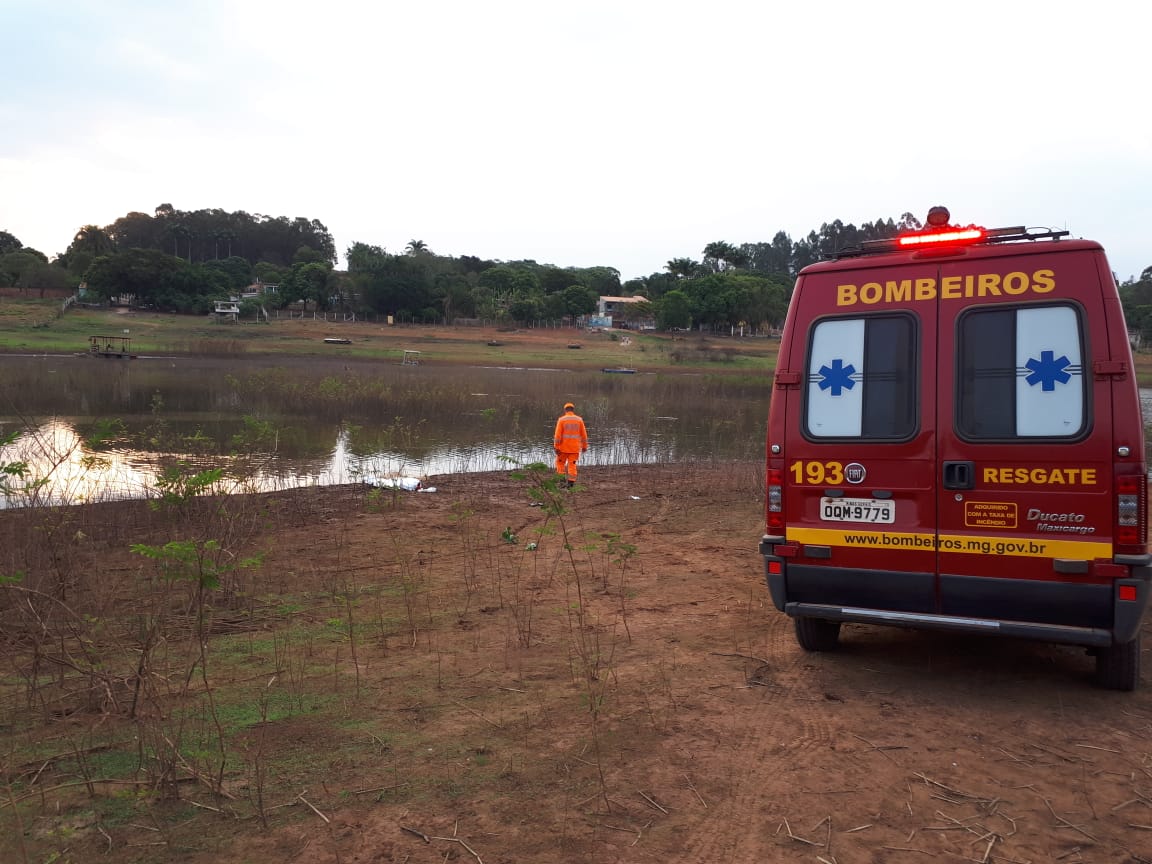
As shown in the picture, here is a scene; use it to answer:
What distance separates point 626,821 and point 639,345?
7087 centimetres

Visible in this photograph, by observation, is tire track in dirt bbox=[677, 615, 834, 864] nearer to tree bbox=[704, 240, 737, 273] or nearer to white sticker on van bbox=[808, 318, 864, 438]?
white sticker on van bbox=[808, 318, 864, 438]

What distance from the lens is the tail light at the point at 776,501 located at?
562 centimetres


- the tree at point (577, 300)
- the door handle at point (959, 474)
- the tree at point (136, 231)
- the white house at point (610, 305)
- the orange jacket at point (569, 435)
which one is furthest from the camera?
the tree at point (136, 231)

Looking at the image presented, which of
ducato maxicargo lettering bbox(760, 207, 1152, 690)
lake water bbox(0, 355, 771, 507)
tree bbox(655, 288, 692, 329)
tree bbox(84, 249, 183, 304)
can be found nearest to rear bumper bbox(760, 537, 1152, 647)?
ducato maxicargo lettering bbox(760, 207, 1152, 690)

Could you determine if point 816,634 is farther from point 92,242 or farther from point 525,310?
point 92,242

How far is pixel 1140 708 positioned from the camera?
5.06 m

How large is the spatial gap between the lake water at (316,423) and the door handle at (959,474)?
7.33 meters

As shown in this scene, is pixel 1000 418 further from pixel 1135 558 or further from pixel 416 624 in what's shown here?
pixel 416 624

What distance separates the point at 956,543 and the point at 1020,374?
1052mm

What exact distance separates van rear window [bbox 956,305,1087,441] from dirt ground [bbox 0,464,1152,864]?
1.66 metres

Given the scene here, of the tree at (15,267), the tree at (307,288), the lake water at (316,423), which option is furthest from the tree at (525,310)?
the tree at (15,267)

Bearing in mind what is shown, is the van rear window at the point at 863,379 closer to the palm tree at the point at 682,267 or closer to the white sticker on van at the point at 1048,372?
the white sticker on van at the point at 1048,372

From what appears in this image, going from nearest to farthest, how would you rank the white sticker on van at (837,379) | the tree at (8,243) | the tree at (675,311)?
the white sticker on van at (837,379)
the tree at (675,311)
the tree at (8,243)

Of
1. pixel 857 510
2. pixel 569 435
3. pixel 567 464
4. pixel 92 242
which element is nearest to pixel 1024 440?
pixel 857 510
